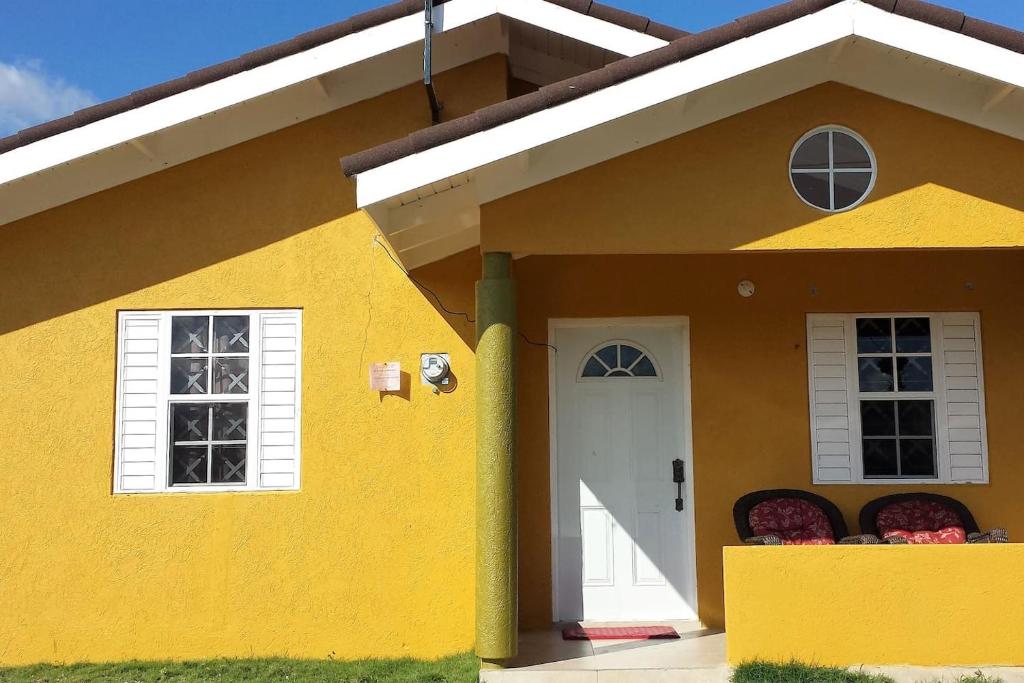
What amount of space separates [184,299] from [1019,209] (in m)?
6.05

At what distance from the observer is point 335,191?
792 cm

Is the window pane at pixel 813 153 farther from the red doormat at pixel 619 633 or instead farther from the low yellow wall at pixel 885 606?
the red doormat at pixel 619 633

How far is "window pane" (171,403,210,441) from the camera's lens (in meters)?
7.70

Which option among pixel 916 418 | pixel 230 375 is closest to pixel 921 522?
pixel 916 418

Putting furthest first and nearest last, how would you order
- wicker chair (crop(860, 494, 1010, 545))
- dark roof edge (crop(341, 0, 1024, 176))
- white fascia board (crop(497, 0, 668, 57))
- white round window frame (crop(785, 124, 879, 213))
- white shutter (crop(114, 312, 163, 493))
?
wicker chair (crop(860, 494, 1010, 545))
white shutter (crop(114, 312, 163, 493))
white fascia board (crop(497, 0, 668, 57))
white round window frame (crop(785, 124, 879, 213))
dark roof edge (crop(341, 0, 1024, 176))

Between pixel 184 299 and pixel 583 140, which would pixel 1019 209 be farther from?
pixel 184 299

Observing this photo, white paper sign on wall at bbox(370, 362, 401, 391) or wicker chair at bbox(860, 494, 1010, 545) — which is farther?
wicker chair at bbox(860, 494, 1010, 545)

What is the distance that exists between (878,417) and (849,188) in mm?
2353

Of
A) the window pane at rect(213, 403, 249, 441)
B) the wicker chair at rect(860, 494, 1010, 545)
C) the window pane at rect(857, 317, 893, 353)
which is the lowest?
the wicker chair at rect(860, 494, 1010, 545)

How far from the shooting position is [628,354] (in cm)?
852

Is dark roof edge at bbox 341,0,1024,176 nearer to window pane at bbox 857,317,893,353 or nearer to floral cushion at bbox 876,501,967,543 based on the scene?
window pane at bbox 857,317,893,353

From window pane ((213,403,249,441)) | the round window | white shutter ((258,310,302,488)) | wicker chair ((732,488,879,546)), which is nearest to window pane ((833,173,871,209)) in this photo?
the round window

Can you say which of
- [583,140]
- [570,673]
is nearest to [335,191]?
[583,140]

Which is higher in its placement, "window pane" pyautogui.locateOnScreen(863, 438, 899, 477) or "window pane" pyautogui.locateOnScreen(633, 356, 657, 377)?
"window pane" pyautogui.locateOnScreen(633, 356, 657, 377)
